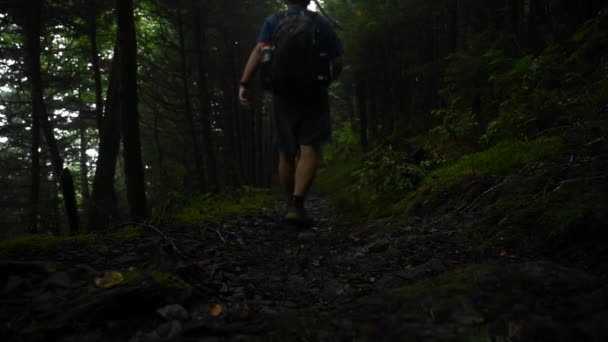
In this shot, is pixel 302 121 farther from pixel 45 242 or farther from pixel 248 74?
pixel 45 242

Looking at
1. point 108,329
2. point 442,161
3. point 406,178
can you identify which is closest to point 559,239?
point 108,329

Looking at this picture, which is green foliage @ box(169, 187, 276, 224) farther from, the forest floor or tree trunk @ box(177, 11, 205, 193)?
tree trunk @ box(177, 11, 205, 193)

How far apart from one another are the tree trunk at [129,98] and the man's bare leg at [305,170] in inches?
71.9

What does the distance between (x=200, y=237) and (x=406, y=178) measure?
2914 millimetres

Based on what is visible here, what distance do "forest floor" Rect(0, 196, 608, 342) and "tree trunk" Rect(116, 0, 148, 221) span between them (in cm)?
207

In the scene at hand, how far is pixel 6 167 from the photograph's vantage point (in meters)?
15.5

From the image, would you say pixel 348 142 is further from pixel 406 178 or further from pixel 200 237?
pixel 200 237

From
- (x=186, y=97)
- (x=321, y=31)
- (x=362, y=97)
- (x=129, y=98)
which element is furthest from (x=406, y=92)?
(x=129, y=98)

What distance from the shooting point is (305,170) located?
421 cm

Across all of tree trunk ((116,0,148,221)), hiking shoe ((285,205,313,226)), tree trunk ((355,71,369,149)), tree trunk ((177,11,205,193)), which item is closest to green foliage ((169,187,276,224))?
tree trunk ((116,0,148,221))

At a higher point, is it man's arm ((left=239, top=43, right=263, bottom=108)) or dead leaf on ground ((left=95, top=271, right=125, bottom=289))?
man's arm ((left=239, top=43, right=263, bottom=108))

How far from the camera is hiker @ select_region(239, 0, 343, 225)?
4.06 m

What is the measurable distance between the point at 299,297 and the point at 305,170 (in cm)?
233

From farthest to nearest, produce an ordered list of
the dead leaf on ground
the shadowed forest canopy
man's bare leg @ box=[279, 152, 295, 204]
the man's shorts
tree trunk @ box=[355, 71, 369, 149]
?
tree trunk @ box=[355, 71, 369, 149], man's bare leg @ box=[279, 152, 295, 204], the man's shorts, the dead leaf on ground, the shadowed forest canopy
